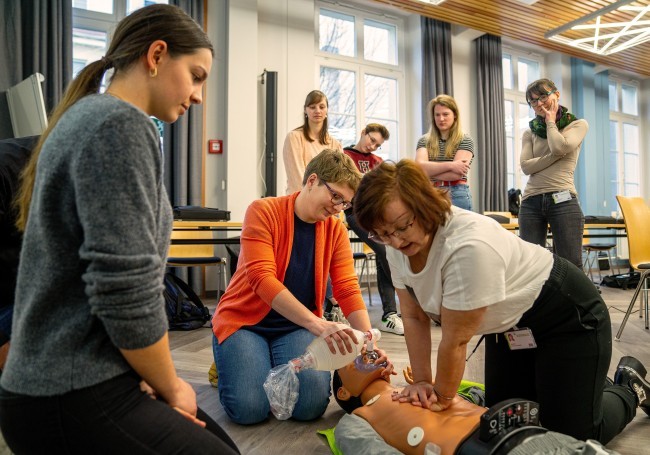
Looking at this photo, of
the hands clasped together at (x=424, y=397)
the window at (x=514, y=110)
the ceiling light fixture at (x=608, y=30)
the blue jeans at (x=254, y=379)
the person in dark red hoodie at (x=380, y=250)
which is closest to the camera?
the hands clasped together at (x=424, y=397)

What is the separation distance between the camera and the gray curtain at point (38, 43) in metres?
3.81

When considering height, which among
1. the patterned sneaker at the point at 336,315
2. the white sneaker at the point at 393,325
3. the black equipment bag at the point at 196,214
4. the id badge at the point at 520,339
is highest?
the black equipment bag at the point at 196,214

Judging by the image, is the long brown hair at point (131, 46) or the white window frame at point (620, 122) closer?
the long brown hair at point (131, 46)

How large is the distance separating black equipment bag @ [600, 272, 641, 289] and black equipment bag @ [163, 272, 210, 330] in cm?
455

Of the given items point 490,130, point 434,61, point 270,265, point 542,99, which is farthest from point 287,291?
point 490,130

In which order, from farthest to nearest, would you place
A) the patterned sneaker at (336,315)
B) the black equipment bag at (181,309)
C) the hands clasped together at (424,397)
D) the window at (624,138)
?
the window at (624,138) < the black equipment bag at (181,309) < the patterned sneaker at (336,315) < the hands clasped together at (424,397)

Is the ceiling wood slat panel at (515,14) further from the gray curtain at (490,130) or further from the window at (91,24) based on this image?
the window at (91,24)

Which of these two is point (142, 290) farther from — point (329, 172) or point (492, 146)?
point (492, 146)

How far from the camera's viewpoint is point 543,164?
8.76ft

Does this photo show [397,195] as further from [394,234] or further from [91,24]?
[91,24]

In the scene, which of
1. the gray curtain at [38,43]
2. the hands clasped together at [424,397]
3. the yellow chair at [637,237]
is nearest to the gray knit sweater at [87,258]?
the hands clasped together at [424,397]

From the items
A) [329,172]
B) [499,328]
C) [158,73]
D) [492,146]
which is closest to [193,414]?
[158,73]

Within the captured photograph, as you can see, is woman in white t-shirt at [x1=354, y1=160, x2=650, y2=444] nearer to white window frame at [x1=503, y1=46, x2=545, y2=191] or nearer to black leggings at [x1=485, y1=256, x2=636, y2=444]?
black leggings at [x1=485, y1=256, x2=636, y2=444]

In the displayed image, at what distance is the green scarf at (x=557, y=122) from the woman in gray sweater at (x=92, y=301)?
2506 millimetres
